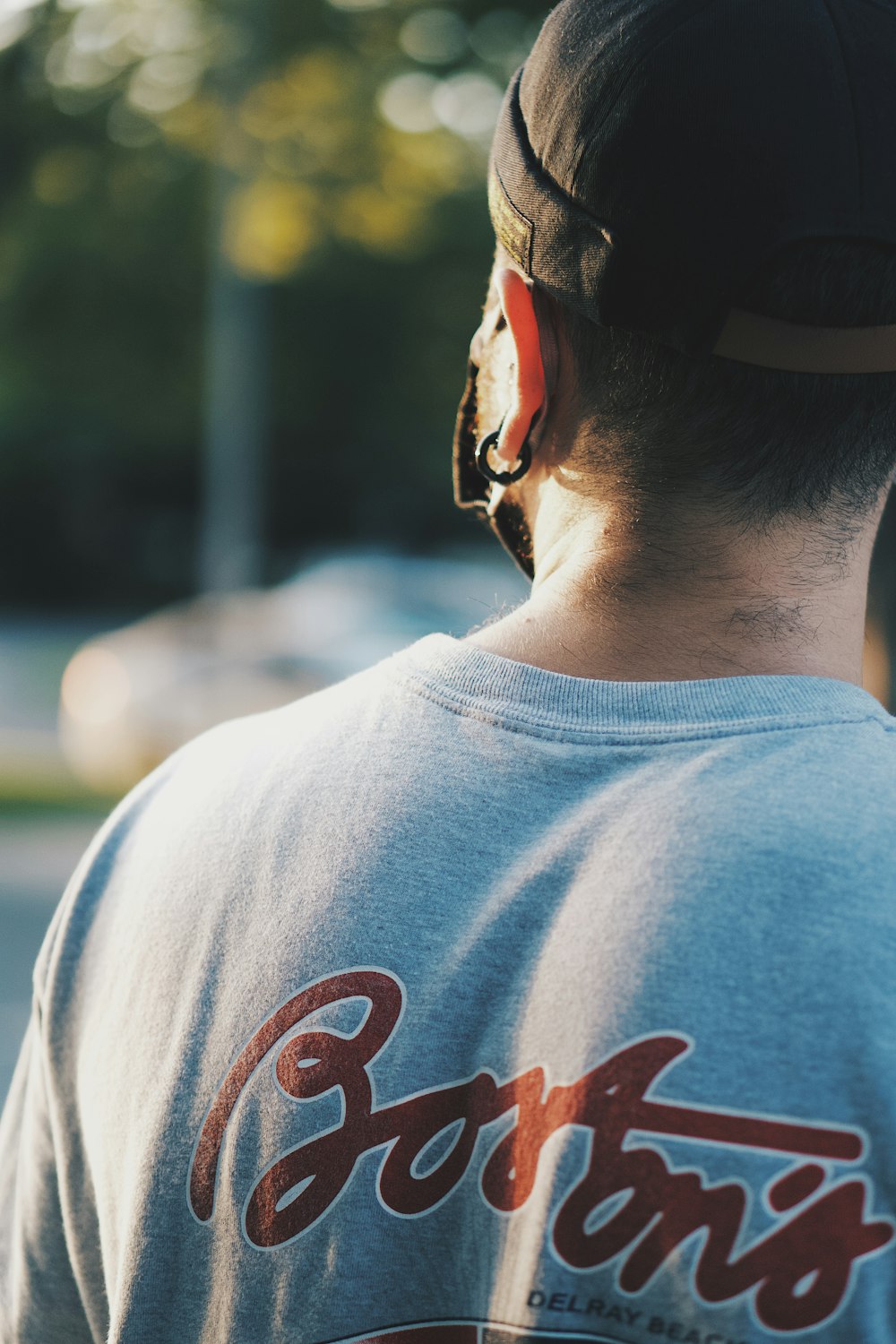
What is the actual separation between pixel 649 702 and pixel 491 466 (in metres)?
0.38

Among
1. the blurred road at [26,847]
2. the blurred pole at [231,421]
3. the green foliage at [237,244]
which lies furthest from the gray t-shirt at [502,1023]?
the blurred pole at [231,421]

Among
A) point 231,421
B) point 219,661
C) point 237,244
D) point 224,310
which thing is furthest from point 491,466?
point 231,421

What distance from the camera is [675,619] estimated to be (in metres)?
1.18

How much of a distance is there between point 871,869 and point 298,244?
38.4 ft

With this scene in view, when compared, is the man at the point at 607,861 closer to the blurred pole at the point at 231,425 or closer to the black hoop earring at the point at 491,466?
the black hoop earring at the point at 491,466

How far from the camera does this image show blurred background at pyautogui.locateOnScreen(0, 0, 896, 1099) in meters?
8.67

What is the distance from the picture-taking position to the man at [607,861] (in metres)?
0.99

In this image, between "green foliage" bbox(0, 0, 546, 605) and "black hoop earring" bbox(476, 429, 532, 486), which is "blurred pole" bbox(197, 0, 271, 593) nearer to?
"green foliage" bbox(0, 0, 546, 605)

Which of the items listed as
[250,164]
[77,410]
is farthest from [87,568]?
[250,164]

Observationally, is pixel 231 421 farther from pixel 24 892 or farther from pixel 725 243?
pixel 725 243

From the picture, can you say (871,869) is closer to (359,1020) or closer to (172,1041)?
(359,1020)

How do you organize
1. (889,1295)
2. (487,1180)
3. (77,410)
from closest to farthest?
(889,1295)
(487,1180)
(77,410)

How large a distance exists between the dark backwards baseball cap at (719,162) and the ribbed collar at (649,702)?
265 millimetres

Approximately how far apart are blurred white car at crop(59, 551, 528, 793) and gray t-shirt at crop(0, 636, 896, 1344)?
33.4 ft
